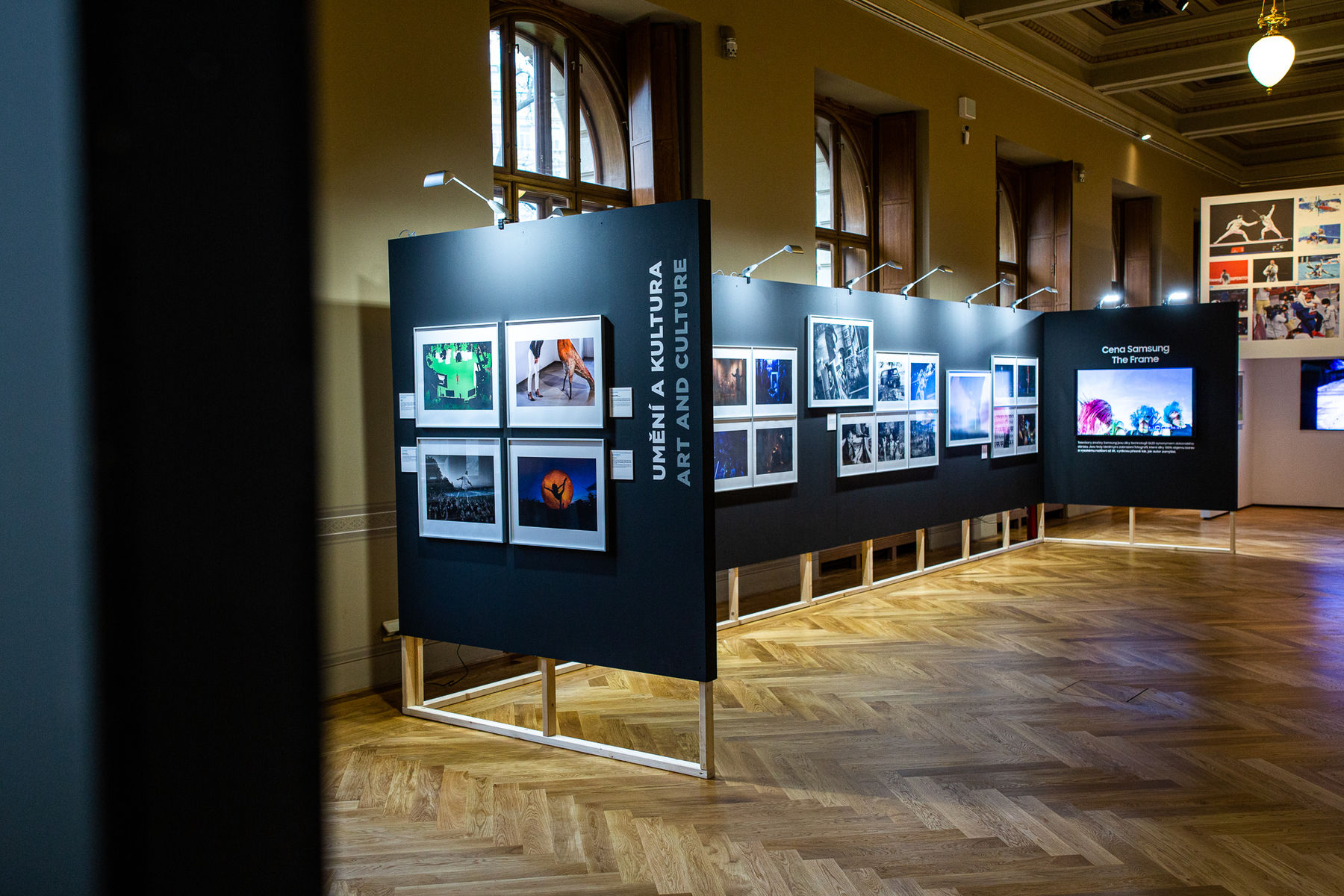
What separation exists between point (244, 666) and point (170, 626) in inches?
2.3

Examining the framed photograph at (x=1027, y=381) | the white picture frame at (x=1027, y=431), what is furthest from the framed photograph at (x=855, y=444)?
the framed photograph at (x=1027, y=381)

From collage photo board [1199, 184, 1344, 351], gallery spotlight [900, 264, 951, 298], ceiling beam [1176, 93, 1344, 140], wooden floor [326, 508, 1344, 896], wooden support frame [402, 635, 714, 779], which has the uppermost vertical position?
ceiling beam [1176, 93, 1344, 140]

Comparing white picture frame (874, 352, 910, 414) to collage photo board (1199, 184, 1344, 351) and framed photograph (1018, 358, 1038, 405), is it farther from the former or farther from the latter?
collage photo board (1199, 184, 1344, 351)

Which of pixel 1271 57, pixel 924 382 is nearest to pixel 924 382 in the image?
pixel 924 382

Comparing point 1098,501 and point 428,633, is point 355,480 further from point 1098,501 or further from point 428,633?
point 1098,501

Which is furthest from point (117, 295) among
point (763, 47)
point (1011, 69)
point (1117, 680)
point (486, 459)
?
point (1011, 69)

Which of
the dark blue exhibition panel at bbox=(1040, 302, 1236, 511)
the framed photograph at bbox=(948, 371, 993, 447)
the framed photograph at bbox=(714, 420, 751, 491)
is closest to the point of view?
the framed photograph at bbox=(714, 420, 751, 491)

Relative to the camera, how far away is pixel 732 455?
24.3 feet

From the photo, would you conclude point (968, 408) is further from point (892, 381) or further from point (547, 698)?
point (547, 698)

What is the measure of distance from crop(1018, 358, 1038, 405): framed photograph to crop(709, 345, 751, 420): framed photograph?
5066 mm

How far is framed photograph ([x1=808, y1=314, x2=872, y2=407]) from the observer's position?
8242mm

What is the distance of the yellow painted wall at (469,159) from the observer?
6.09 metres

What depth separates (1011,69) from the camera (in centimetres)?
1280

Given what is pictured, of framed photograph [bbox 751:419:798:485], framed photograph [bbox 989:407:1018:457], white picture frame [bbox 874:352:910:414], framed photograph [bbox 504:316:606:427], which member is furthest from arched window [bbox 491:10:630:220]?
framed photograph [bbox 989:407:1018:457]
